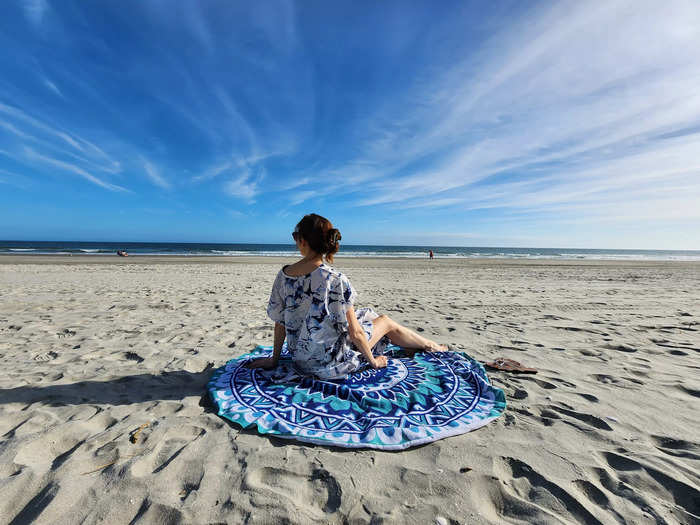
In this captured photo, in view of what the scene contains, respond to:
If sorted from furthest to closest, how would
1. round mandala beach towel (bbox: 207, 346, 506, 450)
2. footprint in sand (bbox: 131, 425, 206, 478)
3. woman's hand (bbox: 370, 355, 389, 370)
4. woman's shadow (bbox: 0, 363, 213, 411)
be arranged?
woman's hand (bbox: 370, 355, 389, 370)
woman's shadow (bbox: 0, 363, 213, 411)
round mandala beach towel (bbox: 207, 346, 506, 450)
footprint in sand (bbox: 131, 425, 206, 478)

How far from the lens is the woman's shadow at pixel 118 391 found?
8.41 feet

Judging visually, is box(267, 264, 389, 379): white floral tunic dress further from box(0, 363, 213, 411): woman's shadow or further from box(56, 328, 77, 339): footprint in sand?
box(56, 328, 77, 339): footprint in sand

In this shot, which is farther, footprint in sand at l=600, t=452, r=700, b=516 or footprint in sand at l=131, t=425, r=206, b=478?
footprint in sand at l=131, t=425, r=206, b=478

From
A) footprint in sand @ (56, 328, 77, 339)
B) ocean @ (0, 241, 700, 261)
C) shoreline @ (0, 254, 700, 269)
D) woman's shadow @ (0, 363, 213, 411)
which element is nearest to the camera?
woman's shadow @ (0, 363, 213, 411)

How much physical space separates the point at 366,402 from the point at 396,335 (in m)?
1.06

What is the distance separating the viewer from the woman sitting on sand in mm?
2643

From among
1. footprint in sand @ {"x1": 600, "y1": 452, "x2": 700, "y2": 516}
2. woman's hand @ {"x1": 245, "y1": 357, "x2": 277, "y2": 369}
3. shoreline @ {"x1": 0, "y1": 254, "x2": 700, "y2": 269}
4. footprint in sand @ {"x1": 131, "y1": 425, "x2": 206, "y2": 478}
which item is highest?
woman's hand @ {"x1": 245, "y1": 357, "x2": 277, "y2": 369}

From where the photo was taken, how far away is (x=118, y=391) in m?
2.76

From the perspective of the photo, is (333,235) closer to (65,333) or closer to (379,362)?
(379,362)

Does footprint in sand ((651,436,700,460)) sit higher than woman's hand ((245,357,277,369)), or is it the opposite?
woman's hand ((245,357,277,369))

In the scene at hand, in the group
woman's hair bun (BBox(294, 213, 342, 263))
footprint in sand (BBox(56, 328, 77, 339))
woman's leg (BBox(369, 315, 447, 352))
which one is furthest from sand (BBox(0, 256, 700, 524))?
woman's hair bun (BBox(294, 213, 342, 263))

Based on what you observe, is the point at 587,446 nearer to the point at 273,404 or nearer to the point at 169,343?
the point at 273,404

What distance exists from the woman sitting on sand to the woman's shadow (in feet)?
2.82

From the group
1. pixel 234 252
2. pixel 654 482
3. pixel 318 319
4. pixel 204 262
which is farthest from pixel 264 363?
pixel 234 252
